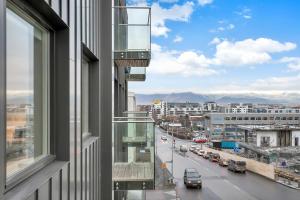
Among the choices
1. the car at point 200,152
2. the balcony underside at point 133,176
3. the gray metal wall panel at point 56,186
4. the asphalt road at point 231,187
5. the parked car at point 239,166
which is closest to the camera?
the gray metal wall panel at point 56,186

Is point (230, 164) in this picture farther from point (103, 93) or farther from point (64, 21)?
point (64, 21)

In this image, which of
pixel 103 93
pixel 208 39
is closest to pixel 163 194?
pixel 103 93

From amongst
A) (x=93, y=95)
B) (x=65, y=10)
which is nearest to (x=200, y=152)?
(x=93, y=95)

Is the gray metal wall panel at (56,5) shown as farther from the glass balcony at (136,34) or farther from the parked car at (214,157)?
the parked car at (214,157)

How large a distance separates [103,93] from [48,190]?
373cm

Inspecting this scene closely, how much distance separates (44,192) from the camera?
2.30m

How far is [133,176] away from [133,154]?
1.49ft

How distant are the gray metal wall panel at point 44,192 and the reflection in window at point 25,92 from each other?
0.63 feet

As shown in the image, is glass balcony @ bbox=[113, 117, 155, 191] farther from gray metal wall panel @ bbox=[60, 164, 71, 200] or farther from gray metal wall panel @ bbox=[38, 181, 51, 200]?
gray metal wall panel @ bbox=[38, 181, 51, 200]

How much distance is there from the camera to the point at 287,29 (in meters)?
70.6

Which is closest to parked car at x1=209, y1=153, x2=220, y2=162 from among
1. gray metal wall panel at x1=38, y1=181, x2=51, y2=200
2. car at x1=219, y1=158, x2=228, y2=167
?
car at x1=219, y1=158, x2=228, y2=167

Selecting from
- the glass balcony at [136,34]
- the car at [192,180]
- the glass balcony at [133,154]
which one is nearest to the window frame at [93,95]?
the glass balcony at [133,154]

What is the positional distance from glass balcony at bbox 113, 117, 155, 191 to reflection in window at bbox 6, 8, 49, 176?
12.3 ft

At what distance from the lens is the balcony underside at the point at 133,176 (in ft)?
21.7
